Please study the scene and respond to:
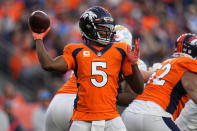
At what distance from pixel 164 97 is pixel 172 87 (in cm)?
15

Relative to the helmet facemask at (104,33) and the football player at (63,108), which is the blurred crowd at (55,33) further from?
the helmet facemask at (104,33)

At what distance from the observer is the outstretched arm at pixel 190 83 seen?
18.4 feet

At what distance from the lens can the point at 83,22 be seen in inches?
210

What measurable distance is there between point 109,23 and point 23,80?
7.73 meters

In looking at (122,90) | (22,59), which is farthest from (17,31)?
(122,90)

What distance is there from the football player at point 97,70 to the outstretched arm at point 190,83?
75cm

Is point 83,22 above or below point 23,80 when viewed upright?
above

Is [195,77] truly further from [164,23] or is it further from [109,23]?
[164,23]

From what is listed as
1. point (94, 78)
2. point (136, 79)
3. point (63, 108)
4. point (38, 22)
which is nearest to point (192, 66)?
point (136, 79)

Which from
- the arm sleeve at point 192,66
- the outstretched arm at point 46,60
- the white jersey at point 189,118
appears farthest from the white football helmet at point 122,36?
the outstretched arm at point 46,60

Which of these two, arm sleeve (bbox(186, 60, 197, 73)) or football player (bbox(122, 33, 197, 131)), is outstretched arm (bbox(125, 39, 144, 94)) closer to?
football player (bbox(122, 33, 197, 131))

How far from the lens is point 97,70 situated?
16.8ft

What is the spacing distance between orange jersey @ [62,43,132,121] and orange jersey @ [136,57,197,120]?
3.07 ft

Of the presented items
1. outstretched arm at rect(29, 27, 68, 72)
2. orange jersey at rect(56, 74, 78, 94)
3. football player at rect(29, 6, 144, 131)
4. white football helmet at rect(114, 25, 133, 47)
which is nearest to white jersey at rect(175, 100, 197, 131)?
white football helmet at rect(114, 25, 133, 47)
